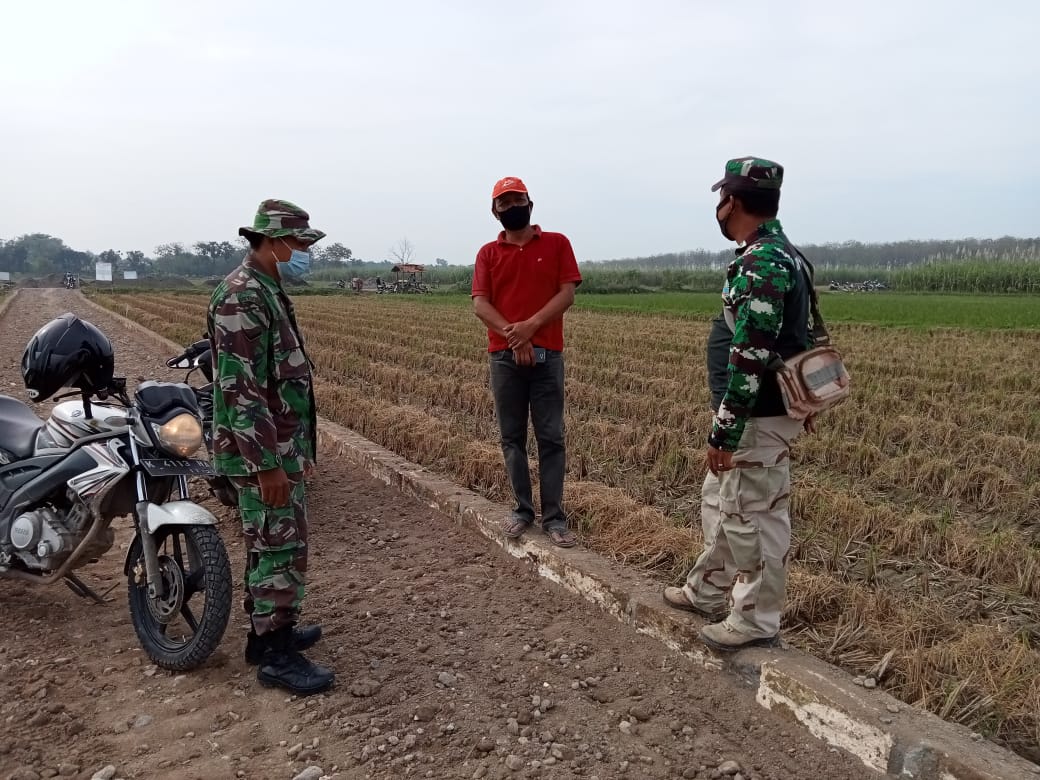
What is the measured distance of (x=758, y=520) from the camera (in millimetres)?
2656

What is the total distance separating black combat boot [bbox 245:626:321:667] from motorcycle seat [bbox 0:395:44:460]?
1.37 meters

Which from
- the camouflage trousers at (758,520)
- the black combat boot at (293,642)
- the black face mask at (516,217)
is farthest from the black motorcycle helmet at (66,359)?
the camouflage trousers at (758,520)

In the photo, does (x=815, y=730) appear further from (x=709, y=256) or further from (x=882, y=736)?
(x=709, y=256)

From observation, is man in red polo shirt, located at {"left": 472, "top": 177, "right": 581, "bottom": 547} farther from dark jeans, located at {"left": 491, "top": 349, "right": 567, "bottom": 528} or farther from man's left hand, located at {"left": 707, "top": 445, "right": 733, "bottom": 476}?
man's left hand, located at {"left": 707, "top": 445, "right": 733, "bottom": 476}

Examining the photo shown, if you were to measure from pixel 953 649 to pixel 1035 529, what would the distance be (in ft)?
8.54

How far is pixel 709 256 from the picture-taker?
95312 millimetres

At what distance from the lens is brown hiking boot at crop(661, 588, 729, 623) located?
3.03m

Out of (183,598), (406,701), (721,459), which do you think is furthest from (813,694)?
(183,598)

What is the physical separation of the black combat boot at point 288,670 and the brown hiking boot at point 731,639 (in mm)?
1446

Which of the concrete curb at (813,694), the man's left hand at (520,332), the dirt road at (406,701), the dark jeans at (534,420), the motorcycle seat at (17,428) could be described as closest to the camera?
the concrete curb at (813,694)

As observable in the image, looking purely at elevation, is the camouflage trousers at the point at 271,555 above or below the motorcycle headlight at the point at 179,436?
below

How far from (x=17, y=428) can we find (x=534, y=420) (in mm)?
2493

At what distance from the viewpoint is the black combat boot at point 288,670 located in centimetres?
272

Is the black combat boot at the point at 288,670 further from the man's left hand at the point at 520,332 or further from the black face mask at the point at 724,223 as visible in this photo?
the black face mask at the point at 724,223
